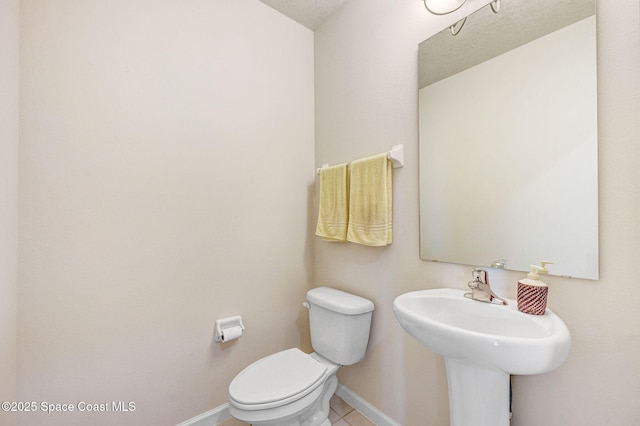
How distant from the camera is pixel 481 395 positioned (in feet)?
2.86

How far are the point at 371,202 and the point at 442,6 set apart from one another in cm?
94

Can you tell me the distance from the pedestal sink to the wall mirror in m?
0.20

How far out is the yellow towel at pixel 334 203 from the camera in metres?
1.54

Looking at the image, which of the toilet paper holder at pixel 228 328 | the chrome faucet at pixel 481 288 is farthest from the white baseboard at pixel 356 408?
the chrome faucet at pixel 481 288

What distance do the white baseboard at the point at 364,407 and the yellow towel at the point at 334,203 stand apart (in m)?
0.97

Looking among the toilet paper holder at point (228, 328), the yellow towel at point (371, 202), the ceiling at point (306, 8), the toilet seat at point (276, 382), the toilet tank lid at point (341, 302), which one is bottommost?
the toilet seat at point (276, 382)

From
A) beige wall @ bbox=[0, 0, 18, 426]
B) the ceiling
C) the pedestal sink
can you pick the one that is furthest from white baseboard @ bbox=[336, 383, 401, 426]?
the ceiling

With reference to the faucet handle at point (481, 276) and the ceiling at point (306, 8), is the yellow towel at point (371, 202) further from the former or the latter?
the ceiling at point (306, 8)

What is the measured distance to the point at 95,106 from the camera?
1155 millimetres

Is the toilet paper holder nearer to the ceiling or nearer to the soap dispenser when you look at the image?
the soap dispenser

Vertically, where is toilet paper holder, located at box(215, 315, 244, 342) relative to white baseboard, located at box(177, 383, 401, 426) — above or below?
above

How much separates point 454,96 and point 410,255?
77cm

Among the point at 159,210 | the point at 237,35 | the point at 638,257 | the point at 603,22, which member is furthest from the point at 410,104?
the point at 159,210

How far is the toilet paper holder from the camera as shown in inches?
56.4
